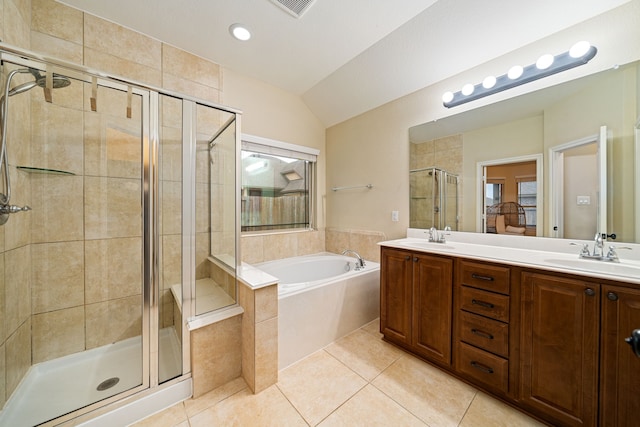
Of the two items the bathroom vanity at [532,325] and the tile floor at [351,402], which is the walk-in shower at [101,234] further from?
the bathroom vanity at [532,325]

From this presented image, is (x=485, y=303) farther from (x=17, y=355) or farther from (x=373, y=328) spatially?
(x=17, y=355)

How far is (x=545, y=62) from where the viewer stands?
139cm

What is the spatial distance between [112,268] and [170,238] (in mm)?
761

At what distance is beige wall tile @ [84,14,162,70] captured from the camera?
1.60 metres

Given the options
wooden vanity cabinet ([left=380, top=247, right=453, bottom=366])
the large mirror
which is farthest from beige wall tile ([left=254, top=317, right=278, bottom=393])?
the large mirror

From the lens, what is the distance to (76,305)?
1.55 m

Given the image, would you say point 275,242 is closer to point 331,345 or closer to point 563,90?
point 331,345

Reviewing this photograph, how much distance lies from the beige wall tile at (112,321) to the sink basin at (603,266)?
2693 millimetres

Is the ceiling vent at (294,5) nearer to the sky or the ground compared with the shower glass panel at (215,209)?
nearer to the sky

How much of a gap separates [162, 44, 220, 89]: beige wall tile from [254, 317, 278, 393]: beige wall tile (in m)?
2.23

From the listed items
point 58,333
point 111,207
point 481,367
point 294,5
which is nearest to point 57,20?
point 111,207

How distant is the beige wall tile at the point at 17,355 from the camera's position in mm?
1189

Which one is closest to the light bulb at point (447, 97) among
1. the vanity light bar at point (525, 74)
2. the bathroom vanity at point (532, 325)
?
the vanity light bar at point (525, 74)

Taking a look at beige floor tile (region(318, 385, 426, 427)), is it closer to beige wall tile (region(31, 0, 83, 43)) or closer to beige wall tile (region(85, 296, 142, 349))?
beige wall tile (region(85, 296, 142, 349))
